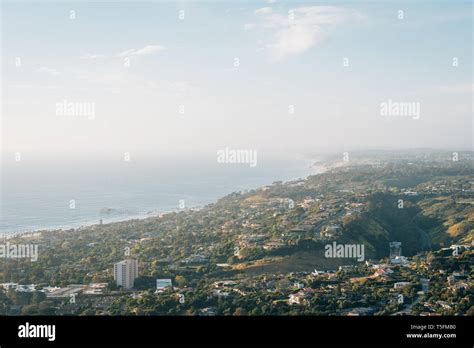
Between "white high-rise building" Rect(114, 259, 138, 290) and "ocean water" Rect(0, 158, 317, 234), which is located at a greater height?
"ocean water" Rect(0, 158, 317, 234)

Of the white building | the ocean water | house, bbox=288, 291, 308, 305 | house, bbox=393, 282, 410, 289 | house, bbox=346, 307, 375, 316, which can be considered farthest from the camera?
the ocean water

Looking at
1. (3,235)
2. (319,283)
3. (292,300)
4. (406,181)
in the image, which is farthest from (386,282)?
(406,181)

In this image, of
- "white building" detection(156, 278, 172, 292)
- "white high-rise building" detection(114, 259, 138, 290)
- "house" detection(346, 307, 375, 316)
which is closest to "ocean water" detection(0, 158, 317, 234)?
"white high-rise building" detection(114, 259, 138, 290)

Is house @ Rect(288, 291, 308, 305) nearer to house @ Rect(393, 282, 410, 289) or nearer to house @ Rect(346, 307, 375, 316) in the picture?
house @ Rect(346, 307, 375, 316)

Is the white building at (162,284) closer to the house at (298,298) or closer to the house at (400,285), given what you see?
the house at (298,298)

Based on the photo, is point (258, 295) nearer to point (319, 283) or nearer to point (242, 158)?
point (319, 283)

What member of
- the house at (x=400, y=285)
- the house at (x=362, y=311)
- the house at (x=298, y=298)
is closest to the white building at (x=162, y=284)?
the house at (x=298, y=298)

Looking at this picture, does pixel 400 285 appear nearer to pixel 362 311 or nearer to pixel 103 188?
pixel 362 311
